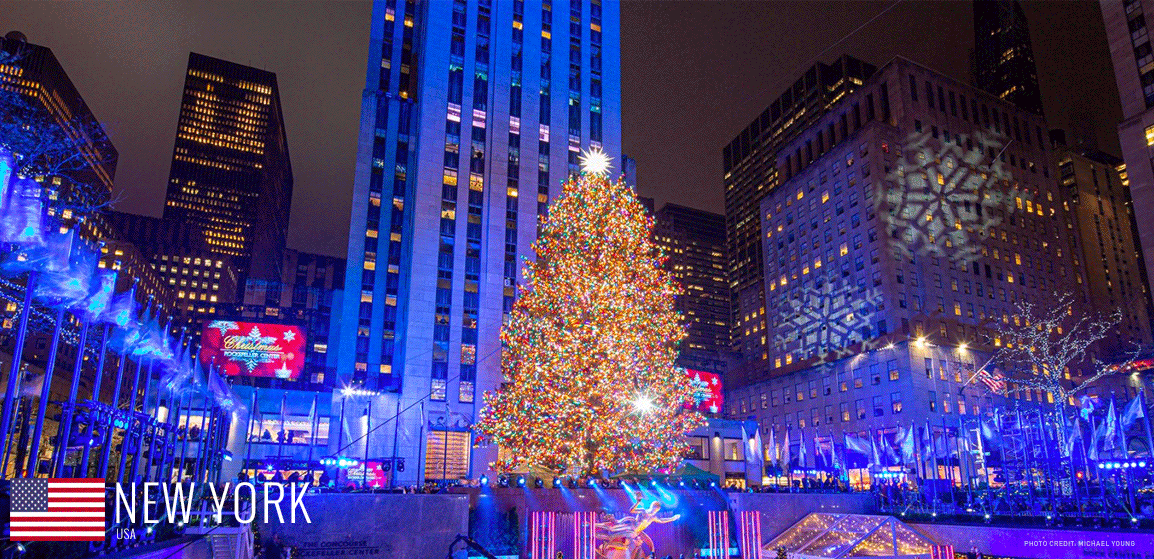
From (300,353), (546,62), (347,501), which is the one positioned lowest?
(347,501)

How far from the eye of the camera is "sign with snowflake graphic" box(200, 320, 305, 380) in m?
59.9

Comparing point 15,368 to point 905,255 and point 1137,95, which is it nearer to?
point 1137,95

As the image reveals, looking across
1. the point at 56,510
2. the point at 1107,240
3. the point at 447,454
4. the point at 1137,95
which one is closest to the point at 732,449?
the point at 447,454

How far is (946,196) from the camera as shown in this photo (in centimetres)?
8512

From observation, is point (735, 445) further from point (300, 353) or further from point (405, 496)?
point (405, 496)

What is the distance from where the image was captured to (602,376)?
3166 cm

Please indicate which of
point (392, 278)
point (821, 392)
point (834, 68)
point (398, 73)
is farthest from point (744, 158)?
point (392, 278)

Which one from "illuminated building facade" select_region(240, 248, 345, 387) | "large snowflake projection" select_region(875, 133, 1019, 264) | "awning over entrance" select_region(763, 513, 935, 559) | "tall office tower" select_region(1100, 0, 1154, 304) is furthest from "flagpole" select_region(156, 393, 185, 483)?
"illuminated building facade" select_region(240, 248, 345, 387)

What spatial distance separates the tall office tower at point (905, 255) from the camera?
75.7 meters

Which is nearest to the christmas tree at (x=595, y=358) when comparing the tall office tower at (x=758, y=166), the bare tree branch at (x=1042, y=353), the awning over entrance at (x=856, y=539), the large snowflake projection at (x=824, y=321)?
the awning over entrance at (x=856, y=539)

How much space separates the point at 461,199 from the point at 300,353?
19413mm

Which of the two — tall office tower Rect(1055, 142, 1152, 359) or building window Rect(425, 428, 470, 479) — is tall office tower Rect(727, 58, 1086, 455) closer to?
tall office tower Rect(1055, 142, 1152, 359)

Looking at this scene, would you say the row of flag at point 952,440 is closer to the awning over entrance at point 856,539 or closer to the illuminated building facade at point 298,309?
the awning over entrance at point 856,539

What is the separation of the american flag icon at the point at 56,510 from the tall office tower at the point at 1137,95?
71831 mm
